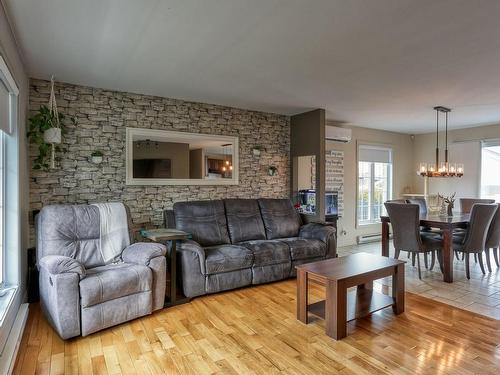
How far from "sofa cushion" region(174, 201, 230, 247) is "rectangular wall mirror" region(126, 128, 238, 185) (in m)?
0.52

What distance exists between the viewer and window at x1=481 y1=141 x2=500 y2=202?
6113mm

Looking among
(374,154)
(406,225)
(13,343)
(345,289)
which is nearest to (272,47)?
(345,289)

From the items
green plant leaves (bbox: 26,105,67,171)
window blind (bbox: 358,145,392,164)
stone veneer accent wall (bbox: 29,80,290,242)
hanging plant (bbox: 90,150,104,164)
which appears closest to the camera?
green plant leaves (bbox: 26,105,67,171)

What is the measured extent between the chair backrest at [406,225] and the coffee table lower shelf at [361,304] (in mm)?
1334

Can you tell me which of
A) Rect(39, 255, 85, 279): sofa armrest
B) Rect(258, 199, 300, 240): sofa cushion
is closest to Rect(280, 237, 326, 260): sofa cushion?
Rect(258, 199, 300, 240): sofa cushion

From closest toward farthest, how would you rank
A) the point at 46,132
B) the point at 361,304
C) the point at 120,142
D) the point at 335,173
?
the point at 361,304, the point at 46,132, the point at 120,142, the point at 335,173

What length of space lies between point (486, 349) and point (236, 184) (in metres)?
3.55

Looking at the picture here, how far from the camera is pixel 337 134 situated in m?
5.87

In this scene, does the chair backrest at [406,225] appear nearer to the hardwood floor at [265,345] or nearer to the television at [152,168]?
the hardwood floor at [265,345]

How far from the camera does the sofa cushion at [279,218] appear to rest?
4.63 meters

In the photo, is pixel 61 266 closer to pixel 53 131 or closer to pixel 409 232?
pixel 53 131

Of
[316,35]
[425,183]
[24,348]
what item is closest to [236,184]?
[316,35]

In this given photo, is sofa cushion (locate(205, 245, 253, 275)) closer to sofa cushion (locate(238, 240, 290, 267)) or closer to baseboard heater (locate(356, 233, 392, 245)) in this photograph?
sofa cushion (locate(238, 240, 290, 267))

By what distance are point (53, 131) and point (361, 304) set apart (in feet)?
11.8
